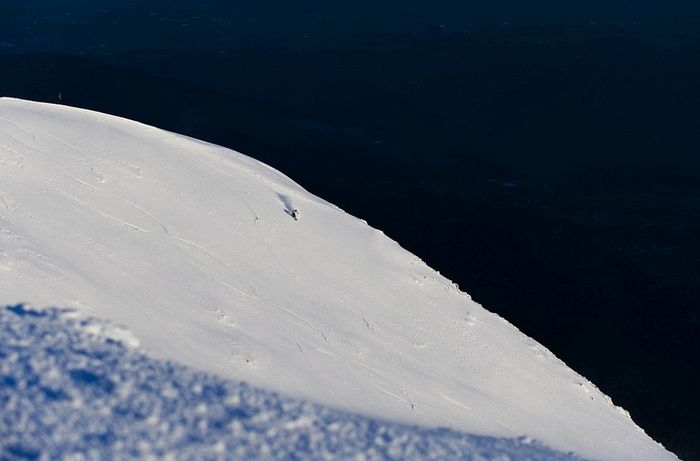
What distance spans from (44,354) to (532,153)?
2377cm

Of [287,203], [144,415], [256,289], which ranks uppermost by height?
[287,203]

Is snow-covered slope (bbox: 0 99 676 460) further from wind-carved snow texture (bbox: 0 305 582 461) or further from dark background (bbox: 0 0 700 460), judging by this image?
dark background (bbox: 0 0 700 460)

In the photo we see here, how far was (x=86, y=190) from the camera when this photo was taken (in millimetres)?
15438

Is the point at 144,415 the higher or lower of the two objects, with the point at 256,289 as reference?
lower

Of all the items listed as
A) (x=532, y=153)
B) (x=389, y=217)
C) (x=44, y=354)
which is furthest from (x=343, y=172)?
(x=44, y=354)

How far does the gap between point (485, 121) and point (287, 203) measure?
1634cm

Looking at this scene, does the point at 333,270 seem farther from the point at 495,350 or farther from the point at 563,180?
the point at 563,180

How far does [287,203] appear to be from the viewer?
1905cm

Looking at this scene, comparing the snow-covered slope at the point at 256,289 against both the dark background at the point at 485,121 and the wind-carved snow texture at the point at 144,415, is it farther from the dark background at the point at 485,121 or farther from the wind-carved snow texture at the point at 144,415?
the dark background at the point at 485,121

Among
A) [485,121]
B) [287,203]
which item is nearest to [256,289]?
[287,203]

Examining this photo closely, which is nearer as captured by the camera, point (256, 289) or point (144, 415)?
point (144, 415)

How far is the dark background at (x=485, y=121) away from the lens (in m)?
21.4

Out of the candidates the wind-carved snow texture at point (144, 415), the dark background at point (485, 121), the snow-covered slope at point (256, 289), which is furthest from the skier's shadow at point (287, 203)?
the wind-carved snow texture at point (144, 415)

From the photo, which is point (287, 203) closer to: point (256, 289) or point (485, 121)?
point (256, 289)
